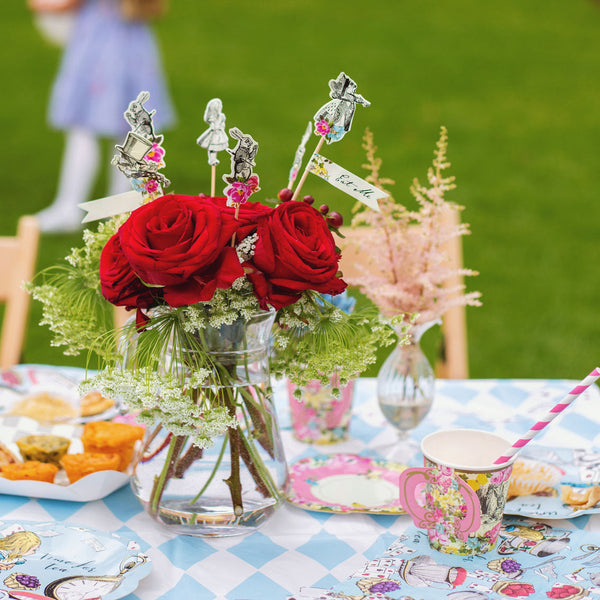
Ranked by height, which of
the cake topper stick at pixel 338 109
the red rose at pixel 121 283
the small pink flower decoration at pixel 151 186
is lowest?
the red rose at pixel 121 283

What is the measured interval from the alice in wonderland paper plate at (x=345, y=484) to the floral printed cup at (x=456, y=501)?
0.27 ft

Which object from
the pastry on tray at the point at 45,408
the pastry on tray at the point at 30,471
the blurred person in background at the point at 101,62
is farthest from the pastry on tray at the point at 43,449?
the blurred person in background at the point at 101,62

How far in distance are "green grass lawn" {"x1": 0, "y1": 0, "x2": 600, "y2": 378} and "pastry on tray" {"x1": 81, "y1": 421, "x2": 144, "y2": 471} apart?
1.93 metres

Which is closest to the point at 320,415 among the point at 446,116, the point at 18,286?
the point at 18,286

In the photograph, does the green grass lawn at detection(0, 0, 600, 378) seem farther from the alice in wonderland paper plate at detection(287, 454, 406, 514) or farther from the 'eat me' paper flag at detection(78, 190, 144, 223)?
the 'eat me' paper flag at detection(78, 190, 144, 223)

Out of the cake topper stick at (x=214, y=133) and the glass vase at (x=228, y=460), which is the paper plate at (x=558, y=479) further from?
the cake topper stick at (x=214, y=133)

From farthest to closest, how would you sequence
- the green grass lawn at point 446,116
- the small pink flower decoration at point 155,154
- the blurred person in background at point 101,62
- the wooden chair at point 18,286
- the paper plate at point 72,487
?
the blurred person in background at point 101,62 → the green grass lawn at point 446,116 → the wooden chair at point 18,286 → the paper plate at point 72,487 → the small pink flower decoration at point 155,154

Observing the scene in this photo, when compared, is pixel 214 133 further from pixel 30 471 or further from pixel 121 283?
pixel 30 471

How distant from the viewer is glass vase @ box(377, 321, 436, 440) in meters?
1.20

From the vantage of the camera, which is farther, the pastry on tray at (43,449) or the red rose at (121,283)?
the pastry on tray at (43,449)

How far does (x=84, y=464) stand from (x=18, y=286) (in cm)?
63

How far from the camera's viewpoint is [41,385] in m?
1.37

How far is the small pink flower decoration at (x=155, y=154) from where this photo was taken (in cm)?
94

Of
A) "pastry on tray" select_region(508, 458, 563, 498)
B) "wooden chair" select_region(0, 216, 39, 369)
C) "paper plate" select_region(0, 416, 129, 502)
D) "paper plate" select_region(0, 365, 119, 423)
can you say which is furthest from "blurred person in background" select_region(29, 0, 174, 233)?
"pastry on tray" select_region(508, 458, 563, 498)
